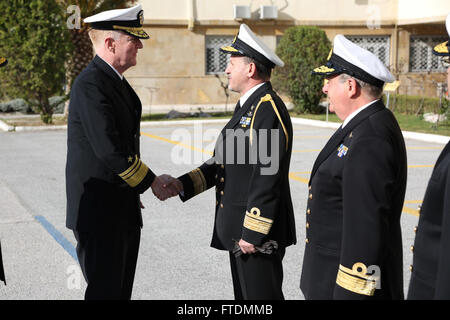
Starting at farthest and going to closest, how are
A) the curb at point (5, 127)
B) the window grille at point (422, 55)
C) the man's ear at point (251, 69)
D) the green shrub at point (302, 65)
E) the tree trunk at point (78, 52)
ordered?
the window grille at point (422, 55), the green shrub at point (302, 65), the tree trunk at point (78, 52), the curb at point (5, 127), the man's ear at point (251, 69)

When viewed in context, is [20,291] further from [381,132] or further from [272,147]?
[381,132]

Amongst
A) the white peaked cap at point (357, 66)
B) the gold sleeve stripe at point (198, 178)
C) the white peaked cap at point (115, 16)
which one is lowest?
the gold sleeve stripe at point (198, 178)

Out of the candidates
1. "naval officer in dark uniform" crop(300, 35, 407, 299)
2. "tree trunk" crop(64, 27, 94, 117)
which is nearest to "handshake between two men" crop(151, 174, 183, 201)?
"naval officer in dark uniform" crop(300, 35, 407, 299)

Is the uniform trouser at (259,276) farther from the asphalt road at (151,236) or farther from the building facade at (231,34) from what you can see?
the building facade at (231,34)

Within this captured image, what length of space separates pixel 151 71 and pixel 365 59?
77.7 feet

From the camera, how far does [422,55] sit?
1168 inches

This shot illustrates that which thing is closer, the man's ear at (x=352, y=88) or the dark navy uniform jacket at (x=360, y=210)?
the dark navy uniform jacket at (x=360, y=210)

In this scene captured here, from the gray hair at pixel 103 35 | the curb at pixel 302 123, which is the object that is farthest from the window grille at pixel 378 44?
the gray hair at pixel 103 35

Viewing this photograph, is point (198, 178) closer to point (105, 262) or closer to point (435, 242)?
point (105, 262)

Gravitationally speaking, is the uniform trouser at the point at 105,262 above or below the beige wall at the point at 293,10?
below

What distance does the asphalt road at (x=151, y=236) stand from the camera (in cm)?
512

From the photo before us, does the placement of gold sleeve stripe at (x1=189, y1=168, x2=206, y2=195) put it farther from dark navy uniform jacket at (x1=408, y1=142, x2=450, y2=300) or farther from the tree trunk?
the tree trunk

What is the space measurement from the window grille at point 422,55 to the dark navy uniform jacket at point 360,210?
92.2ft

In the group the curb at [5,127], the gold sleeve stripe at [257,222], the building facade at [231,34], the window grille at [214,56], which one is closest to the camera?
the gold sleeve stripe at [257,222]
